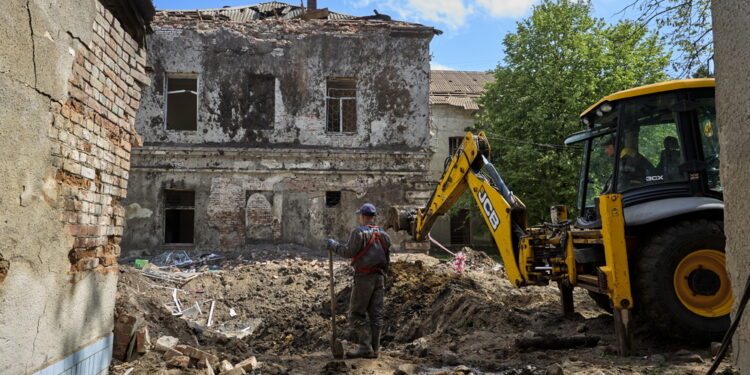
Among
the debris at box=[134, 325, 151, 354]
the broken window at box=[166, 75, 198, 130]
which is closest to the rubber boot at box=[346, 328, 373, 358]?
the debris at box=[134, 325, 151, 354]

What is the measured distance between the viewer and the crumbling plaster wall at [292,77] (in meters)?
15.9

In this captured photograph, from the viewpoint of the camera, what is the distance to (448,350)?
6.05 metres

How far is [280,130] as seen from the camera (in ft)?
52.2

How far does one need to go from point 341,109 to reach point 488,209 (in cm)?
1032

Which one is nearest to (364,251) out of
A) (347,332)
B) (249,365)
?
(249,365)

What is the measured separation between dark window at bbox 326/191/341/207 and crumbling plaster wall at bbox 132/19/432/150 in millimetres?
1490

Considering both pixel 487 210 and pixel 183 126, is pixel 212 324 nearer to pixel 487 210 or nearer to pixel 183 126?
pixel 487 210

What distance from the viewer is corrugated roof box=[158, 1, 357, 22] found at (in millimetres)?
17547

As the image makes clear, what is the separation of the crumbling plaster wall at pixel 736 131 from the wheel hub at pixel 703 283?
9.43ft

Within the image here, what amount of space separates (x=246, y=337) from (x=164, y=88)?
1036 centimetres

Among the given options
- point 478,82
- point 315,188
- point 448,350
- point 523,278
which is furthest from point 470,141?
point 478,82

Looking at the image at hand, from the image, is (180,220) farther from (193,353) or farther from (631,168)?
(631,168)

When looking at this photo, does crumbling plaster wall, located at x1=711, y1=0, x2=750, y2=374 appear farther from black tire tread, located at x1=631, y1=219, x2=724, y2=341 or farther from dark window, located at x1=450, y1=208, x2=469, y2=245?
dark window, located at x1=450, y1=208, x2=469, y2=245

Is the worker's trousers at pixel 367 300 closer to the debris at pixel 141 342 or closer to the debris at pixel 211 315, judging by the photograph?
the debris at pixel 141 342
